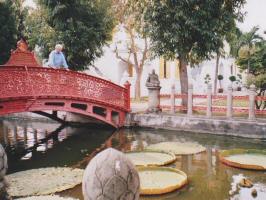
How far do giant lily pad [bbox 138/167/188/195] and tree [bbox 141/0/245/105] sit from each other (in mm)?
8120

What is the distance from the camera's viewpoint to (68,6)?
18.5 meters

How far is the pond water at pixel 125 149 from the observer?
24.8 feet

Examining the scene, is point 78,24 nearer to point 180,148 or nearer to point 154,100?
point 154,100

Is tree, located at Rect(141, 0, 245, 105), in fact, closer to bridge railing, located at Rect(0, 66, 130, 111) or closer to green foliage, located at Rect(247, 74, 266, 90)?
green foliage, located at Rect(247, 74, 266, 90)

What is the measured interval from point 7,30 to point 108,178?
17828 millimetres

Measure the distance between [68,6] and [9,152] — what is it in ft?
29.6

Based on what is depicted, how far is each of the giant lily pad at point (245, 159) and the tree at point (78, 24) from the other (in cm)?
1111

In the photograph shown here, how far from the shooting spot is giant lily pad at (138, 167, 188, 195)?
721 cm

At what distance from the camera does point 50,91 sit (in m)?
12.7

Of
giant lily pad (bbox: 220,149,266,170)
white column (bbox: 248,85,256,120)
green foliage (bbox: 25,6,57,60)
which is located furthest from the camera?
green foliage (bbox: 25,6,57,60)

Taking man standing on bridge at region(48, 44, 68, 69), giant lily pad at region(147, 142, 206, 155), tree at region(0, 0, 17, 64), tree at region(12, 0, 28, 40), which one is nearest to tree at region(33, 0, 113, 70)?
tree at region(0, 0, 17, 64)

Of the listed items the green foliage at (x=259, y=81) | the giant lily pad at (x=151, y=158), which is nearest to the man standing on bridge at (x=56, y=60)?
the giant lily pad at (x=151, y=158)

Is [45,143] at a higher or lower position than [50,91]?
lower

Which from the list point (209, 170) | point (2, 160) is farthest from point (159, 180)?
point (2, 160)
